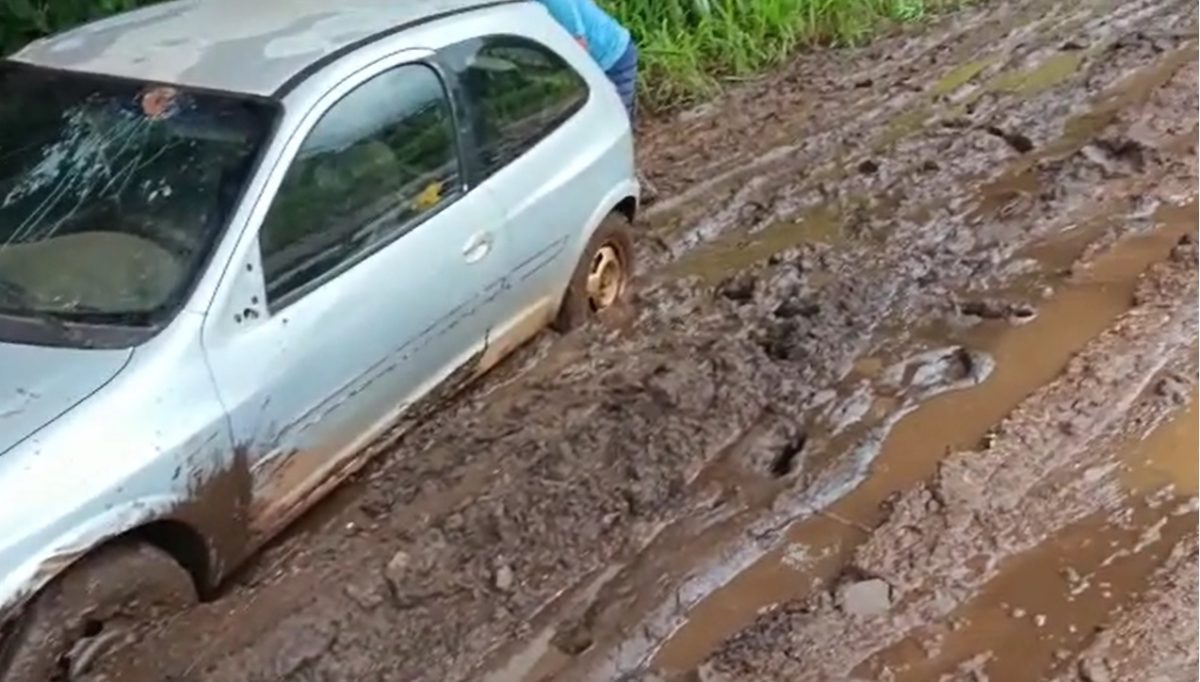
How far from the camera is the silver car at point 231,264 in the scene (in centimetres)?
389

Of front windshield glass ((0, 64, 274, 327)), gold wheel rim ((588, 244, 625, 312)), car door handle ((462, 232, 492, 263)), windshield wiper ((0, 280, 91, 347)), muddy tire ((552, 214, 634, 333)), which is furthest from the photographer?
gold wheel rim ((588, 244, 625, 312))

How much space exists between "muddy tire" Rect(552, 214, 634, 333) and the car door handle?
76cm

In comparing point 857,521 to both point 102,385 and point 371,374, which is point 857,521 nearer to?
point 371,374

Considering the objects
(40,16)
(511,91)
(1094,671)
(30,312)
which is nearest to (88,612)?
(30,312)

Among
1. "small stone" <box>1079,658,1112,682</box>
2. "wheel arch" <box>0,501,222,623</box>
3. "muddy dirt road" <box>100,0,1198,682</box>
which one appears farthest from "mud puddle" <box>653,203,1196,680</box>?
"wheel arch" <box>0,501,222,623</box>

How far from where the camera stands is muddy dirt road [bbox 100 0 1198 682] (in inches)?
176

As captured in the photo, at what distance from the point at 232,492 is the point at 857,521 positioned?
6.42ft

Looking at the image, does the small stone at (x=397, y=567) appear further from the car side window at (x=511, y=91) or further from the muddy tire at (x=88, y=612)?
the car side window at (x=511, y=91)

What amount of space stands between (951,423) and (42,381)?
309 centimetres

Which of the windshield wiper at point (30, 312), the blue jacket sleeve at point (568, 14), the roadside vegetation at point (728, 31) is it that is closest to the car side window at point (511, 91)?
the blue jacket sleeve at point (568, 14)

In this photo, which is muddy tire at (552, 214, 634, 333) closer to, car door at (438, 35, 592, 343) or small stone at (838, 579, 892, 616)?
car door at (438, 35, 592, 343)

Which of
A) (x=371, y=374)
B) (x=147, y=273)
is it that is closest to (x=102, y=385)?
(x=147, y=273)

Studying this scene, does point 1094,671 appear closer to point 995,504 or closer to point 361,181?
point 995,504

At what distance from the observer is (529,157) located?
552 cm
